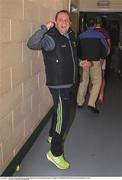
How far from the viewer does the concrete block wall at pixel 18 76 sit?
314 cm

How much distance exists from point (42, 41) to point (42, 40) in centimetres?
1

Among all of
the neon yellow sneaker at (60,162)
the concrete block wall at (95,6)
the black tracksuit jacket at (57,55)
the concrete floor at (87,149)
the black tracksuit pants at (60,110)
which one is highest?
the concrete block wall at (95,6)

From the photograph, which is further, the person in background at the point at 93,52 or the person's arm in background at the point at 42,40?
the person in background at the point at 93,52

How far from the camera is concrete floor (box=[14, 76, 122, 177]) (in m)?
3.65

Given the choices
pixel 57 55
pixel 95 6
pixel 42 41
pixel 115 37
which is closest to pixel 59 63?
pixel 57 55

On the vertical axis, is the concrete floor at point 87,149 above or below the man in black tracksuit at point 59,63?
below

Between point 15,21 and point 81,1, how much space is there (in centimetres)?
691

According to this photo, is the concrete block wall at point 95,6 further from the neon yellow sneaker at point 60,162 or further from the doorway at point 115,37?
the neon yellow sneaker at point 60,162

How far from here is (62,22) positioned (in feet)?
11.9

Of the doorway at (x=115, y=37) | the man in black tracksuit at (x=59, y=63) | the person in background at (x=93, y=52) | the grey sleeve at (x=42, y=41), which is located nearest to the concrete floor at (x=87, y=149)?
the man in black tracksuit at (x=59, y=63)

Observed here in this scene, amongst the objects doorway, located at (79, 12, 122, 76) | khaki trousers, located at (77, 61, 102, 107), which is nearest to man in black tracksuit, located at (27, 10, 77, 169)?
khaki trousers, located at (77, 61, 102, 107)

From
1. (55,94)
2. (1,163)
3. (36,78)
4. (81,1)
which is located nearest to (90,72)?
(36,78)

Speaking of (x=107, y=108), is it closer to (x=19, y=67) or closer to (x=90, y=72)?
(x=90, y=72)

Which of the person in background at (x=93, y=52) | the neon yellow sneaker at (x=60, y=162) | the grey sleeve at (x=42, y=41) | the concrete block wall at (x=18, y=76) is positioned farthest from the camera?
the person in background at (x=93, y=52)
